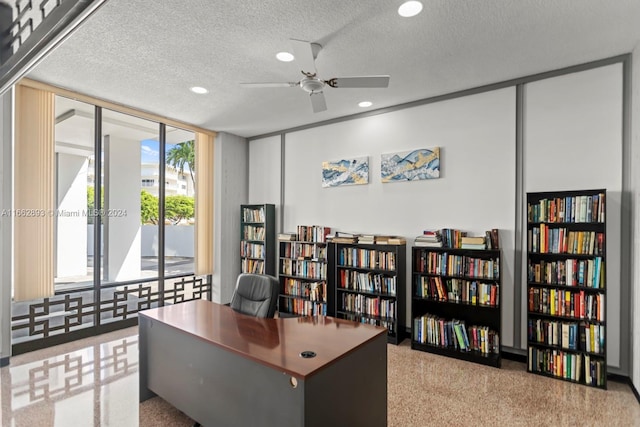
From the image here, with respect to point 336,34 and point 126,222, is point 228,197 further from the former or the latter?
point 336,34

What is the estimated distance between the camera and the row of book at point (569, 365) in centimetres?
294

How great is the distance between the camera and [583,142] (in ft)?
10.6

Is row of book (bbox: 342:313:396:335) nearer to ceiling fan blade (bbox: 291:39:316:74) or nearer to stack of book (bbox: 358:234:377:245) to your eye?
stack of book (bbox: 358:234:377:245)

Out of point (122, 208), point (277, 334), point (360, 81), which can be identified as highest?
point (360, 81)

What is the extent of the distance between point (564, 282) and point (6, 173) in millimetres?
5737

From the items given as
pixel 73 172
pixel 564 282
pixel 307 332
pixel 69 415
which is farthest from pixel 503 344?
pixel 73 172

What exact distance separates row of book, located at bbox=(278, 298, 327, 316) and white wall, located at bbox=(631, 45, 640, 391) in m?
3.23

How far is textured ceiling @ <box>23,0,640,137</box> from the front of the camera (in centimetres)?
245

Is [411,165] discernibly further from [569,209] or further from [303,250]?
[303,250]

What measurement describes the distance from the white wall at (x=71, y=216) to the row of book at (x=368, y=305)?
3.49 m

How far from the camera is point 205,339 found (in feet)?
7.07

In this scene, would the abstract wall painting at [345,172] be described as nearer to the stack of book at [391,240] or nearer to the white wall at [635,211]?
the stack of book at [391,240]

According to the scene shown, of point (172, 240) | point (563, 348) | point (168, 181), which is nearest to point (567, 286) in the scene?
point (563, 348)

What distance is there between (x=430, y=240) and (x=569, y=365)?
170cm
